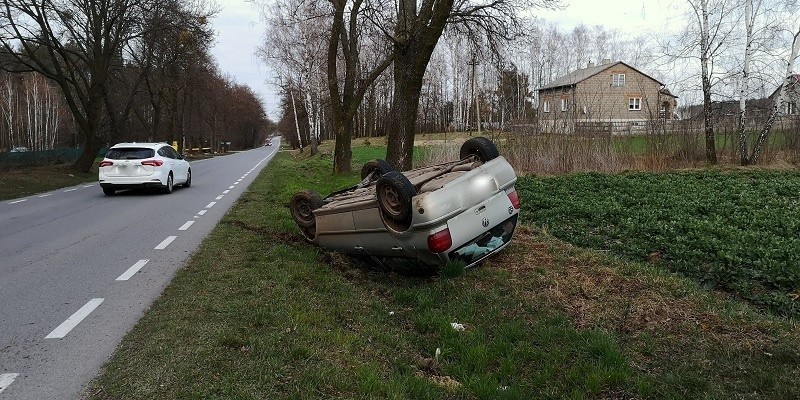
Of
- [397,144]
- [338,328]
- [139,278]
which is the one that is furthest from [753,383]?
[397,144]

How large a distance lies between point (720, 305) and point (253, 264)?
16.9 feet

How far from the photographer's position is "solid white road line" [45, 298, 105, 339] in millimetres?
4711

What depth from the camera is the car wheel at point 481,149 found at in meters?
6.89

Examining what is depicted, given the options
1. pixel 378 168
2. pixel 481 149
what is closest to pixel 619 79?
pixel 378 168

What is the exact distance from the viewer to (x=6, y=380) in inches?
150

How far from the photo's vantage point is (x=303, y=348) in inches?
160

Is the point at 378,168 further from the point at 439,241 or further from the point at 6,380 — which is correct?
the point at 6,380

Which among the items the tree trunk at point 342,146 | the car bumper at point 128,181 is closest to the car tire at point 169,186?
the car bumper at point 128,181

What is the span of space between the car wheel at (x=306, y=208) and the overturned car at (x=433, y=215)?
0.90m

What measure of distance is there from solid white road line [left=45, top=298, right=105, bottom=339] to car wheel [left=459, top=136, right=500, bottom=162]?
15.2ft

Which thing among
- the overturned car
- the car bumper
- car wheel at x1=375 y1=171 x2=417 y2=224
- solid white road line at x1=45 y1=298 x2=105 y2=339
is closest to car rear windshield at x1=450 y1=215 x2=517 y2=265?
the overturned car

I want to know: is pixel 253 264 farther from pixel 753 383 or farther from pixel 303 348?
pixel 753 383

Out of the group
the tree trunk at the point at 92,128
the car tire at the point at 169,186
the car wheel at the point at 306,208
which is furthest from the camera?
the tree trunk at the point at 92,128

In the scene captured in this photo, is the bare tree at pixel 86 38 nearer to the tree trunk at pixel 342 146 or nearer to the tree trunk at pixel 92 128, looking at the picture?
the tree trunk at pixel 92 128
